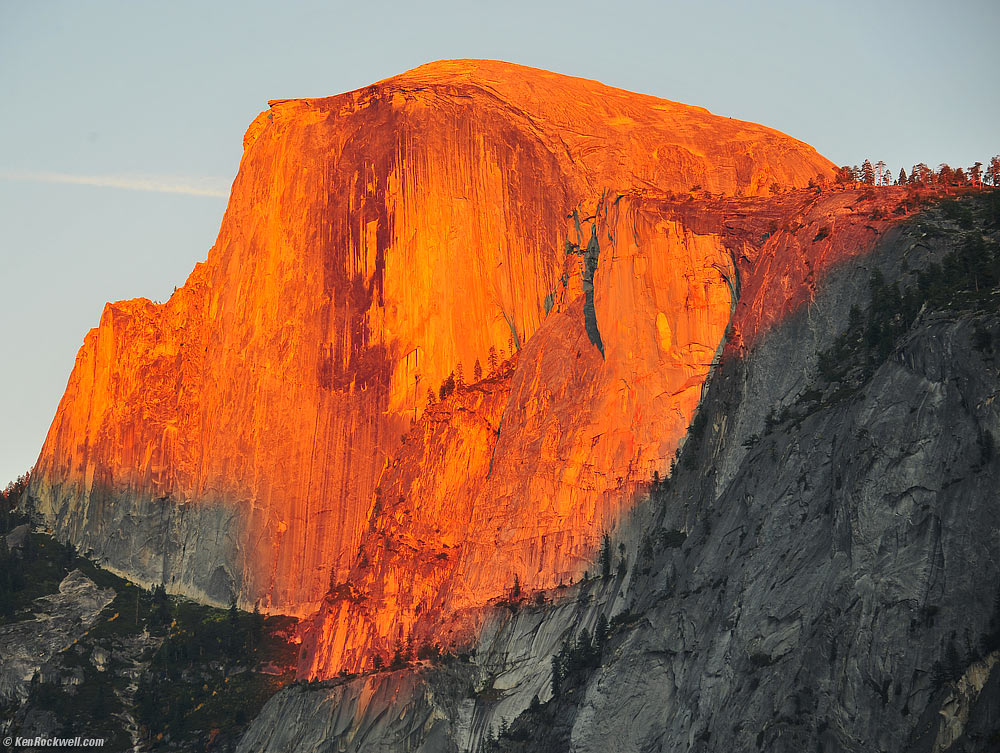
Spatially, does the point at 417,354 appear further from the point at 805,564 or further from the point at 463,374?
the point at 805,564

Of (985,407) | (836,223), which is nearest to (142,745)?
(836,223)

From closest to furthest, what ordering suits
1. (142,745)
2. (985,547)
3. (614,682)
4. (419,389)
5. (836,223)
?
(985,547)
(614,682)
(836,223)
(142,745)
(419,389)

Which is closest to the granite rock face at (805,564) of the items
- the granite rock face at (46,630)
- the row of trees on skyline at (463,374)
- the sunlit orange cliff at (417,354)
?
the sunlit orange cliff at (417,354)

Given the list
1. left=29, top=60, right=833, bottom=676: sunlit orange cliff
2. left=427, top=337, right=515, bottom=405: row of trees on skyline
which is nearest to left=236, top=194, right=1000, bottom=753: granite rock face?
left=29, top=60, right=833, bottom=676: sunlit orange cliff

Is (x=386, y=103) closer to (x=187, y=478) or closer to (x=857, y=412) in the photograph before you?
(x=187, y=478)

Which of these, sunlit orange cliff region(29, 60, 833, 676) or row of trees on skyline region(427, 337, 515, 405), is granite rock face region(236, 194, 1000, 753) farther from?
row of trees on skyline region(427, 337, 515, 405)

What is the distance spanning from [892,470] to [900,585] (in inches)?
256

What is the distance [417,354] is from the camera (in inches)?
5595

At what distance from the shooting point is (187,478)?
150 m

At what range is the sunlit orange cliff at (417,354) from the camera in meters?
119

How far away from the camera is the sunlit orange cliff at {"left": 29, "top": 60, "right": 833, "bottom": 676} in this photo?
119438mm

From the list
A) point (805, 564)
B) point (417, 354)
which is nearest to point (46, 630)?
point (417, 354)

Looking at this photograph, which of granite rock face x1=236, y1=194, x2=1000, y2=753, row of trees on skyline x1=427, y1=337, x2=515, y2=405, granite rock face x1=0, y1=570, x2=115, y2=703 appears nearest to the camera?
granite rock face x1=236, y1=194, x2=1000, y2=753

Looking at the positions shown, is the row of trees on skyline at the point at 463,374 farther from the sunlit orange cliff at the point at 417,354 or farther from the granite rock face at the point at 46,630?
the granite rock face at the point at 46,630
